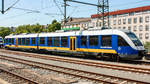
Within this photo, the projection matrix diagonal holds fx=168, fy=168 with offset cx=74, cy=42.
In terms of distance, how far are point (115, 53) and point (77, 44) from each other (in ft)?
16.4

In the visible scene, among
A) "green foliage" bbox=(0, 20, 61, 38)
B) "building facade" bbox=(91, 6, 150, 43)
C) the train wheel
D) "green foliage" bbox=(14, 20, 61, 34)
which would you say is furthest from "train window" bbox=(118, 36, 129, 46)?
"green foliage" bbox=(0, 20, 61, 38)

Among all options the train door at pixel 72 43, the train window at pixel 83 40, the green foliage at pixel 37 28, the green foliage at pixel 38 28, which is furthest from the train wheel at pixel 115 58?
the green foliage at pixel 37 28

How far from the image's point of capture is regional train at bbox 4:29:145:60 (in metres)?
13.9

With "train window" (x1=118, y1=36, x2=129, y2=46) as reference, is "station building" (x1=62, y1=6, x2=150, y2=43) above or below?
above

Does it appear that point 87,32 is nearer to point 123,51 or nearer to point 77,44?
point 77,44

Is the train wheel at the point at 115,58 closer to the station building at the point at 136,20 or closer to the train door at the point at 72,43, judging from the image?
the train door at the point at 72,43

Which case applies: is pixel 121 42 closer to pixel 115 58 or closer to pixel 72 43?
pixel 115 58

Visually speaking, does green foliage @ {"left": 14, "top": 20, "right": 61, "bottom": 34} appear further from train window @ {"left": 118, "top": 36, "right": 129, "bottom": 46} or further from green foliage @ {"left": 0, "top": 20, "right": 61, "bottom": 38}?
train window @ {"left": 118, "top": 36, "right": 129, "bottom": 46}

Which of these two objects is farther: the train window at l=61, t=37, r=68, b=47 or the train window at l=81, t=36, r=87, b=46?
the train window at l=61, t=37, r=68, b=47

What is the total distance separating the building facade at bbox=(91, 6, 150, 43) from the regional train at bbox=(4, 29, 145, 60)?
3519 cm

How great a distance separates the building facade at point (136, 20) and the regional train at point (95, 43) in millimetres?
35192

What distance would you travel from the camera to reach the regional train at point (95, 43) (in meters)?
13.9

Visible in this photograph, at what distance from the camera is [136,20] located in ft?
166

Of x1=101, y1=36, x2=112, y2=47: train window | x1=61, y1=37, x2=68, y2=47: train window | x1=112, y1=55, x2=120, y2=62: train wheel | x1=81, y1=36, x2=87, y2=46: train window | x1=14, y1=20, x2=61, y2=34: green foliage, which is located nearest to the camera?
x1=112, y1=55, x2=120, y2=62: train wheel
